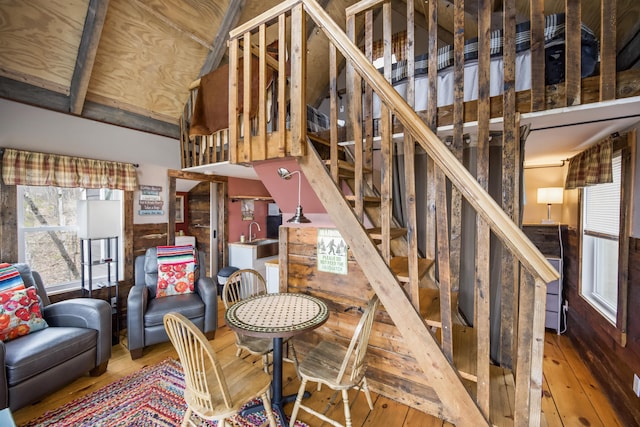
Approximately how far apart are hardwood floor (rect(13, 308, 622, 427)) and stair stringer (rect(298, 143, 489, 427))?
0.77m

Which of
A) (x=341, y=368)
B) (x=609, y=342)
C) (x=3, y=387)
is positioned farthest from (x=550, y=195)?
(x=3, y=387)

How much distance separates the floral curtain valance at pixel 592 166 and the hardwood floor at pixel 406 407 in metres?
1.73

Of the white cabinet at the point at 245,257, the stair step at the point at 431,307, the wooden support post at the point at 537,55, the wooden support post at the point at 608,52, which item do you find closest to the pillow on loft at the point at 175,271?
the white cabinet at the point at 245,257

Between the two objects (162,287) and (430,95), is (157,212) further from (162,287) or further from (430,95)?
(430,95)

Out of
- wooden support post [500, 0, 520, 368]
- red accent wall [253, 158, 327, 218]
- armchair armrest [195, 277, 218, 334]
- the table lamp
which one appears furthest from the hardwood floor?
the table lamp

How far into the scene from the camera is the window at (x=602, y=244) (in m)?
2.34

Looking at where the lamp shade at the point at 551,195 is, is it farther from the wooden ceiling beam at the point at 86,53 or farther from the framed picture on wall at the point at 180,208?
the framed picture on wall at the point at 180,208

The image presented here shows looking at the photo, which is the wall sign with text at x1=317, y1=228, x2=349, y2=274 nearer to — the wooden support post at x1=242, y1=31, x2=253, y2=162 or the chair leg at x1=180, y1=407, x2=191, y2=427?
the wooden support post at x1=242, y1=31, x2=253, y2=162

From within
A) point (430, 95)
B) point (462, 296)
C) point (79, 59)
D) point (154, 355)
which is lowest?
point (154, 355)

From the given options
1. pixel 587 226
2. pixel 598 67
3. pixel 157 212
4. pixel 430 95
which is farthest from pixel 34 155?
pixel 587 226

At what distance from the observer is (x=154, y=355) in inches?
110

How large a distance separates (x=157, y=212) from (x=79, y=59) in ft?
6.16

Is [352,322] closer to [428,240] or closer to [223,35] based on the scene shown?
[428,240]

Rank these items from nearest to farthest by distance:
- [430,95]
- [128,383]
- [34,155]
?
[430,95] < [128,383] < [34,155]
